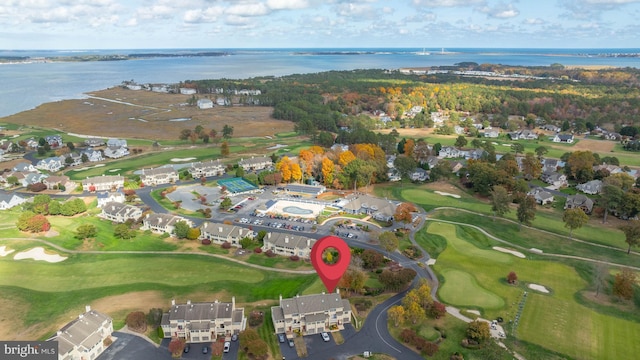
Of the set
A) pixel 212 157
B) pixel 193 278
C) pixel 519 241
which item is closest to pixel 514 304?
pixel 519 241

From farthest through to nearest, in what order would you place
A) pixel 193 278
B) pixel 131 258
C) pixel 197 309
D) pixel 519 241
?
pixel 519 241, pixel 131 258, pixel 193 278, pixel 197 309

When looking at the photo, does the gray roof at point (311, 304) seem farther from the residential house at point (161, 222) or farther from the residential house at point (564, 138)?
the residential house at point (564, 138)

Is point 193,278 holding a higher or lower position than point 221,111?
lower

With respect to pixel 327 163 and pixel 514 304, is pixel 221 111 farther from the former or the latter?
pixel 514 304

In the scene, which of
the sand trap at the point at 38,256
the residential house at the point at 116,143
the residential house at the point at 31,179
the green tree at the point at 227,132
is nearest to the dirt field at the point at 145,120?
the green tree at the point at 227,132

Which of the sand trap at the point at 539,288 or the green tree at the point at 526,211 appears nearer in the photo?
the sand trap at the point at 539,288

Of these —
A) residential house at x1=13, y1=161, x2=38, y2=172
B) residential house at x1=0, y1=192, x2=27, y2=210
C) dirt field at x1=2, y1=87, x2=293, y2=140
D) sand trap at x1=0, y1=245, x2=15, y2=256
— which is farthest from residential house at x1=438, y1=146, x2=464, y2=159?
residential house at x1=13, y1=161, x2=38, y2=172

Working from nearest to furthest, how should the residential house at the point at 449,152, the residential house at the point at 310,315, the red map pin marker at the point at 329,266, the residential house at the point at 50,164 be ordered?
the red map pin marker at the point at 329,266
the residential house at the point at 310,315
the residential house at the point at 50,164
the residential house at the point at 449,152
